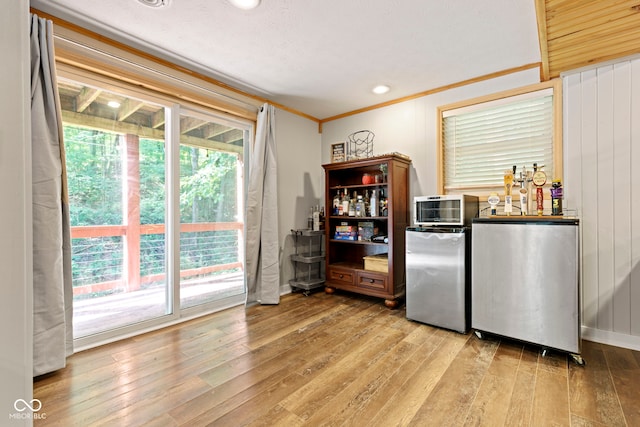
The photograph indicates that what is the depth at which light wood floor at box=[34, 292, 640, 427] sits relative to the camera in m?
1.49

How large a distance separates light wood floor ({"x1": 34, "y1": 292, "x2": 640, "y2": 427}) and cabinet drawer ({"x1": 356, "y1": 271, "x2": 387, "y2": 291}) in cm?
65

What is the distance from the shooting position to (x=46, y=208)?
6.09 feet

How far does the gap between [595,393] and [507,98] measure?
244 cm

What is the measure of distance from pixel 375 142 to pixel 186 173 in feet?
7.41

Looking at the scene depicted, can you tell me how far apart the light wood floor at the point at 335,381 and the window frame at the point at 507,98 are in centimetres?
143

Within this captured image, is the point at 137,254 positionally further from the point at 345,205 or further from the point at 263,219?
the point at 345,205

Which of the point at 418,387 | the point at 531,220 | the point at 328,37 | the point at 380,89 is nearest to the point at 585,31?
the point at 531,220

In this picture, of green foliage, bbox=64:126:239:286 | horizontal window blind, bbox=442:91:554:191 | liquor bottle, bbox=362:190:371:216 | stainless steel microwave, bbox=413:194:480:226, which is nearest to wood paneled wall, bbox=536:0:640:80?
horizontal window blind, bbox=442:91:554:191

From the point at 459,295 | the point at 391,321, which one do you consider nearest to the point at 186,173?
the point at 391,321

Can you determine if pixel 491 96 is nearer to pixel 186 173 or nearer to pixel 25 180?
pixel 186 173

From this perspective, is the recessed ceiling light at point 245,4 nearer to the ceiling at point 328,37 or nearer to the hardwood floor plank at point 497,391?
the ceiling at point 328,37

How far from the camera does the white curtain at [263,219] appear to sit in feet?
10.7

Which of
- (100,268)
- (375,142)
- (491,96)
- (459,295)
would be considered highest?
(491,96)

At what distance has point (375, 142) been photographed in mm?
3705
